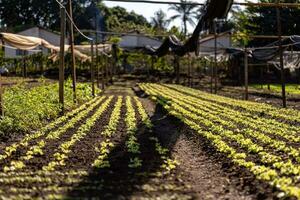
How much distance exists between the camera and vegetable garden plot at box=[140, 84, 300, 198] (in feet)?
17.0

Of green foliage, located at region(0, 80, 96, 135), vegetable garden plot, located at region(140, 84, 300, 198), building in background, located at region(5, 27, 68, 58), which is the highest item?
building in background, located at region(5, 27, 68, 58)

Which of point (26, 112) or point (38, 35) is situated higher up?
point (38, 35)

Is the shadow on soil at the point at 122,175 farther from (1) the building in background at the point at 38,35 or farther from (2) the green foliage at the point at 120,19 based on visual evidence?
(2) the green foliage at the point at 120,19

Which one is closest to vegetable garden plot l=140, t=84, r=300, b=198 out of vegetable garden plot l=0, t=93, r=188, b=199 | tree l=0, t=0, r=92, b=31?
vegetable garden plot l=0, t=93, r=188, b=199

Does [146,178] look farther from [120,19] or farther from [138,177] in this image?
[120,19]

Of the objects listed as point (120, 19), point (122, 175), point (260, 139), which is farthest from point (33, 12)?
point (122, 175)

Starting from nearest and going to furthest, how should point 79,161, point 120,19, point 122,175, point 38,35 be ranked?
1. point 122,175
2. point 79,161
3. point 38,35
4. point 120,19

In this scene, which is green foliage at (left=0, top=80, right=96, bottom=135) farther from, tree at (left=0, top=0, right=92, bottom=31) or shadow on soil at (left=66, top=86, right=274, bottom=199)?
tree at (left=0, top=0, right=92, bottom=31)

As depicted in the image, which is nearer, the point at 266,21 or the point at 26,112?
the point at 26,112

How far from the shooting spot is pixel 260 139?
7645 mm

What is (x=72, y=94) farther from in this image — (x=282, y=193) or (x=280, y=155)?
(x=282, y=193)

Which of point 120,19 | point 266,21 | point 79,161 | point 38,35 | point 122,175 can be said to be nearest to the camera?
point 122,175

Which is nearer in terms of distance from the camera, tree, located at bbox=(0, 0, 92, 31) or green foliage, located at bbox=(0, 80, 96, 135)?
green foliage, located at bbox=(0, 80, 96, 135)

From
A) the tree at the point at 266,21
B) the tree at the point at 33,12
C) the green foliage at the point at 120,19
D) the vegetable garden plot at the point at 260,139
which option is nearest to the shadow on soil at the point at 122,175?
the vegetable garden plot at the point at 260,139
